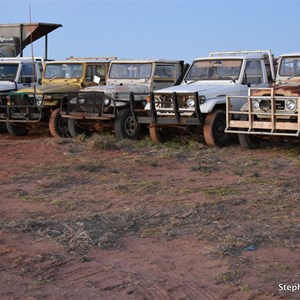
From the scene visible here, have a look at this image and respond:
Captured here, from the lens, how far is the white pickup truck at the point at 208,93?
35.2 ft

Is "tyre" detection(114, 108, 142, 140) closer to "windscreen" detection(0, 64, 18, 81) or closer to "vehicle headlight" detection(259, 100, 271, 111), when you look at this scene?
"vehicle headlight" detection(259, 100, 271, 111)

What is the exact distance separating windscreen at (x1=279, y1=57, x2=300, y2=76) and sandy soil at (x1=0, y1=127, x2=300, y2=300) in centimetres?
233

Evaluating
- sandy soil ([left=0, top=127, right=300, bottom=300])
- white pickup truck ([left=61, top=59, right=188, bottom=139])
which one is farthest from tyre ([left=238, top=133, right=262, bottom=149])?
white pickup truck ([left=61, top=59, right=188, bottom=139])

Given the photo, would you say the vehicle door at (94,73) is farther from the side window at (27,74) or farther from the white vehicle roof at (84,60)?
the side window at (27,74)

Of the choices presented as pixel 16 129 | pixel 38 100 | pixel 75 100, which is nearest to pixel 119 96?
pixel 75 100

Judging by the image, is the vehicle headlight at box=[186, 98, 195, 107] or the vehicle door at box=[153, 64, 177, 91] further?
the vehicle door at box=[153, 64, 177, 91]

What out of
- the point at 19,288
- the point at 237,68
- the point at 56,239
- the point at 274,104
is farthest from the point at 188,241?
the point at 237,68

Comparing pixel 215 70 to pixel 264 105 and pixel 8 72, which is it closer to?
pixel 264 105

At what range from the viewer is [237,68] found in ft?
37.2

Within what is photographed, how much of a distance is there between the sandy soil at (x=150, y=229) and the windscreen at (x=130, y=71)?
3.80 metres

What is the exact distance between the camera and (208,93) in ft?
35.5

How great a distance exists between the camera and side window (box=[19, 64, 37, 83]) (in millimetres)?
14797

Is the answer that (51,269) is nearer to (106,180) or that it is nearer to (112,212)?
(112,212)

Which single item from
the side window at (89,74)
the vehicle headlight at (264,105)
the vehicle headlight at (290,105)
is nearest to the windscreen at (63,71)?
the side window at (89,74)
